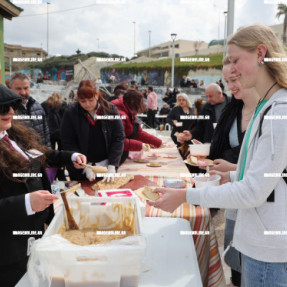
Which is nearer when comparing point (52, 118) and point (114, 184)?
point (114, 184)

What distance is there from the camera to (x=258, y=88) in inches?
45.3

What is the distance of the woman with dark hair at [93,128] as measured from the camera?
2553mm

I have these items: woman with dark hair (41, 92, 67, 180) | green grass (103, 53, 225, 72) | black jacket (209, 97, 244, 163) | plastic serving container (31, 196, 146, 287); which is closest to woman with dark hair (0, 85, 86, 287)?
plastic serving container (31, 196, 146, 287)

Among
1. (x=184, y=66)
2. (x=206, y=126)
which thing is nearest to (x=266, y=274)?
(x=206, y=126)

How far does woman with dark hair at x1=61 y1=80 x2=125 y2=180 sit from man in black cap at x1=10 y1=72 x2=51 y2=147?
30.0 inches

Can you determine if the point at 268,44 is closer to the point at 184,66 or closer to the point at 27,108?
the point at 27,108

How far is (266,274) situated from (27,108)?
3002 mm

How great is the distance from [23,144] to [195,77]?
2907cm

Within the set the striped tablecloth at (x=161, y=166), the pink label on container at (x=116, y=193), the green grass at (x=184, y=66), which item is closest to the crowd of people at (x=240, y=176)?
the pink label on container at (x=116, y=193)

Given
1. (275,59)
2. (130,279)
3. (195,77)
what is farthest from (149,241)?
(195,77)

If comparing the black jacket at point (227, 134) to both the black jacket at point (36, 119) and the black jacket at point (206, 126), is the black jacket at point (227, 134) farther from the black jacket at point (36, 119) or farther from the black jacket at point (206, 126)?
the black jacket at point (36, 119)

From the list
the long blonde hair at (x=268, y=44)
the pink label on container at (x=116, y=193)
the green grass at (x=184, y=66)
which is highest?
the green grass at (x=184, y=66)

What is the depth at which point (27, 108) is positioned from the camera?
3.25m

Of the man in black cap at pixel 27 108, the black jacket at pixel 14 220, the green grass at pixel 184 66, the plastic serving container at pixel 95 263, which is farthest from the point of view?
the green grass at pixel 184 66
